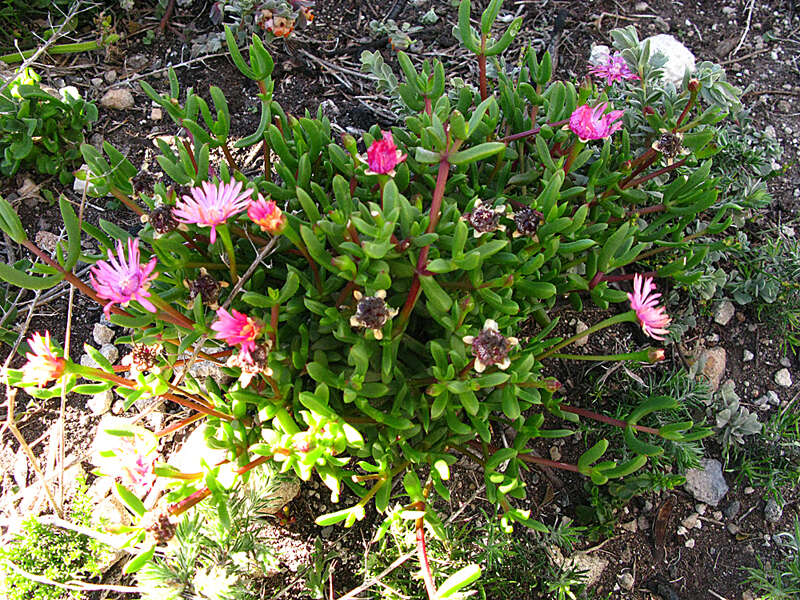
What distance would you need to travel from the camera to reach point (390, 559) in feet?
6.78

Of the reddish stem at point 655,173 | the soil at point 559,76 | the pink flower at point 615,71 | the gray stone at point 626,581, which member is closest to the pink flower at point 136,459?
the soil at point 559,76

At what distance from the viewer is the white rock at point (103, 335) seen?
2439 millimetres

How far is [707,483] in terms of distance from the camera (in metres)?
2.33

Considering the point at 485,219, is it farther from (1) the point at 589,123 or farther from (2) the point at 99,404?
(2) the point at 99,404

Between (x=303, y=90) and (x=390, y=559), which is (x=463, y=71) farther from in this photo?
(x=390, y=559)

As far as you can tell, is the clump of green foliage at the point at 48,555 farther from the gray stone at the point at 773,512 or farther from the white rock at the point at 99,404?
the gray stone at the point at 773,512

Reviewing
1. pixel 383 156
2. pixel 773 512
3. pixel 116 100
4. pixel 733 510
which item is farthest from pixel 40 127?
pixel 773 512

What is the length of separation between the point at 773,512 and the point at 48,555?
89.8 inches

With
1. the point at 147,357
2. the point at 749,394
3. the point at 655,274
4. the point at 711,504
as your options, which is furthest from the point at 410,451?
the point at 749,394

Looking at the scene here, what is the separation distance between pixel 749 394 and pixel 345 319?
162 centimetres

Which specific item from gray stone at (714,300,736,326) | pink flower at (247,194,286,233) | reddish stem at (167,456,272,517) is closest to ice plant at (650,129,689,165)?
gray stone at (714,300,736,326)

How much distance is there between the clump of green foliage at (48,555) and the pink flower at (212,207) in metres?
0.93

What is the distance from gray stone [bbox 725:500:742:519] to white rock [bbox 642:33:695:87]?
1.78 m

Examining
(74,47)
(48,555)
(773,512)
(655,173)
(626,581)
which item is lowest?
(626,581)
